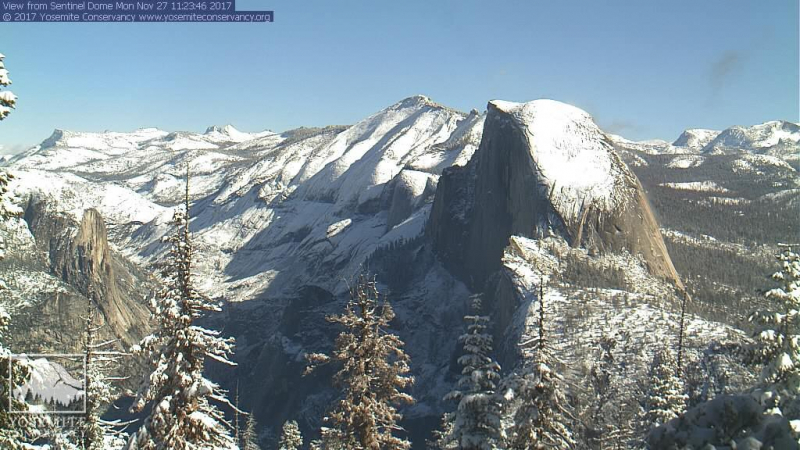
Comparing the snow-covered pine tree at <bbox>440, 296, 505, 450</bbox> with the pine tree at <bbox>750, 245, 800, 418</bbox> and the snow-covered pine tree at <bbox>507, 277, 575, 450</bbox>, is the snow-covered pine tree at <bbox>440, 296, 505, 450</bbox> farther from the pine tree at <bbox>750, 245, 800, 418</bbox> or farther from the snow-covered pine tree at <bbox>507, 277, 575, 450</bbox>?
the pine tree at <bbox>750, 245, 800, 418</bbox>

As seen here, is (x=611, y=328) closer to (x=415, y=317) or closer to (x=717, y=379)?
(x=717, y=379)

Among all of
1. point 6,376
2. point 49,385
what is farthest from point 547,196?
point 6,376

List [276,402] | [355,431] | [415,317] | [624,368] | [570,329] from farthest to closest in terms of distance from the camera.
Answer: [415,317] → [276,402] → [570,329] → [624,368] → [355,431]

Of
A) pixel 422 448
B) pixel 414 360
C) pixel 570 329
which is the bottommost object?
pixel 422 448

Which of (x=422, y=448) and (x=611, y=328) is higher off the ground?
(x=611, y=328)

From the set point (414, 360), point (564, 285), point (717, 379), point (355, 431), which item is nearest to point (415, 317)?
point (414, 360)

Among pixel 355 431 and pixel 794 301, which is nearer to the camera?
pixel 794 301

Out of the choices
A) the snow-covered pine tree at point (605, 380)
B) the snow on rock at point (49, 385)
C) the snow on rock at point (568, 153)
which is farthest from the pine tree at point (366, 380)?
the snow on rock at point (568, 153)
